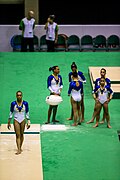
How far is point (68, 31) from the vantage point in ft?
88.2

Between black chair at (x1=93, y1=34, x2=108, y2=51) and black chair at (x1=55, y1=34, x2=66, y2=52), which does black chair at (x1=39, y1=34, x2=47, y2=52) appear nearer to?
black chair at (x1=55, y1=34, x2=66, y2=52)

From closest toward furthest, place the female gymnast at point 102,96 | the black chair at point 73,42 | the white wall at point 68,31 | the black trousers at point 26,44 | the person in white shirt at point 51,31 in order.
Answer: the female gymnast at point 102,96, the person in white shirt at point 51,31, the black trousers at point 26,44, the black chair at point 73,42, the white wall at point 68,31

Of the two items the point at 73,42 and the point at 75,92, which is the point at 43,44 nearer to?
the point at 73,42

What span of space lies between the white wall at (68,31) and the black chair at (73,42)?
0.64 metres

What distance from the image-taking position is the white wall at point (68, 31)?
2659 cm

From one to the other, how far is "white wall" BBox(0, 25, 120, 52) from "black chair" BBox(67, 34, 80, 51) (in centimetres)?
64

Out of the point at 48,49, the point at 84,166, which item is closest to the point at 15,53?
the point at 48,49

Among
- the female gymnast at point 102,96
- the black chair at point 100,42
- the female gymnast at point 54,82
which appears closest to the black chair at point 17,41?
the black chair at point 100,42

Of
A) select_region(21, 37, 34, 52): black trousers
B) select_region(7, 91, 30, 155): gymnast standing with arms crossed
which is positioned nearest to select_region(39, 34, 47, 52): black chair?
select_region(21, 37, 34, 52): black trousers

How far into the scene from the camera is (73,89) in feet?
61.6

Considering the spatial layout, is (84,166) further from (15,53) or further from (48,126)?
(15,53)

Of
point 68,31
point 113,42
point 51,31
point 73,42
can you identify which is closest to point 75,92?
point 51,31

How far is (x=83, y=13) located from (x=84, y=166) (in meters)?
14.1

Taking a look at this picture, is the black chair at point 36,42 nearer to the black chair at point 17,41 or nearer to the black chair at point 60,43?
the black chair at point 17,41
